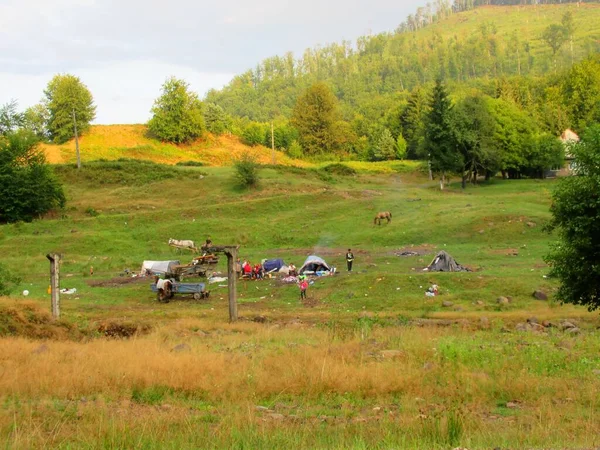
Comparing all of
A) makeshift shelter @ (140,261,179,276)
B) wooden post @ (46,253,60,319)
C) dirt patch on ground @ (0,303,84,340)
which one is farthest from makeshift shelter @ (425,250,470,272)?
dirt patch on ground @ (0,303,84,340)

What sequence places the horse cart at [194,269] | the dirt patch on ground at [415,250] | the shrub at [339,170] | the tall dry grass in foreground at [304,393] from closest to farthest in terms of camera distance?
1. the tall dry grass in foreground at [304,393]
2. the horse cart at [194,269]
3. the dirt patch on ground at [415,250]
4. the shrub at [339,170]

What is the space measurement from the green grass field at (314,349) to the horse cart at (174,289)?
659 millimetres

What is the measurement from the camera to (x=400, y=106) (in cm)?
11931

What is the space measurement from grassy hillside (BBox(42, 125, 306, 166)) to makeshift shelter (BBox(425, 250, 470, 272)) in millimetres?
48112

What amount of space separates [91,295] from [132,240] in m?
14.2

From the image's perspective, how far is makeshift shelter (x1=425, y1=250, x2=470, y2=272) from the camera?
29.6m

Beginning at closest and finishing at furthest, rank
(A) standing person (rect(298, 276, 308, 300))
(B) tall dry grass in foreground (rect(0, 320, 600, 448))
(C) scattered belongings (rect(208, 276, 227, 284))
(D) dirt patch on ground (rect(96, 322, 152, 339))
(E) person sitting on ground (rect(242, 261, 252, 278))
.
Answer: (B) tall dry grass in foreground (rect(0, 320, 600, 448)) < (D) dirt patch on ground (rect(96, 322, 152, 339)) < (A) standing person (rect(298, 276, 308, 300)) < (C) scattered belongings (rect(208, 276, 227, 284)) < (E) person sitting on ground (rect(242, 261, 252, 278))

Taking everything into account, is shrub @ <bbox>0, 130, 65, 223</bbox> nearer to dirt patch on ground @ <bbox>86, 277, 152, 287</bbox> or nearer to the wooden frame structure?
dirt patch on ground @ <bbox>86, 277, 152, 287</bbox>

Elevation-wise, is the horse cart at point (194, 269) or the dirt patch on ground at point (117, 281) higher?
the horse cart at point (194, 269)

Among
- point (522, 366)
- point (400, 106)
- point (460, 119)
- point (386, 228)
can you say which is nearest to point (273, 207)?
point (386, 228)

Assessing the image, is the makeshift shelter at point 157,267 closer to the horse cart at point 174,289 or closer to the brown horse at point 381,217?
the horse cart at point 174,289

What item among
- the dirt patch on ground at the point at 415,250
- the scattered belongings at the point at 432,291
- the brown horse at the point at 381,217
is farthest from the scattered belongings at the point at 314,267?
the brown horse at the point at 381,217

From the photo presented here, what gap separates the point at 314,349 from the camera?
40.6 ft

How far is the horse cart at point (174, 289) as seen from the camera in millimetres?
27922
